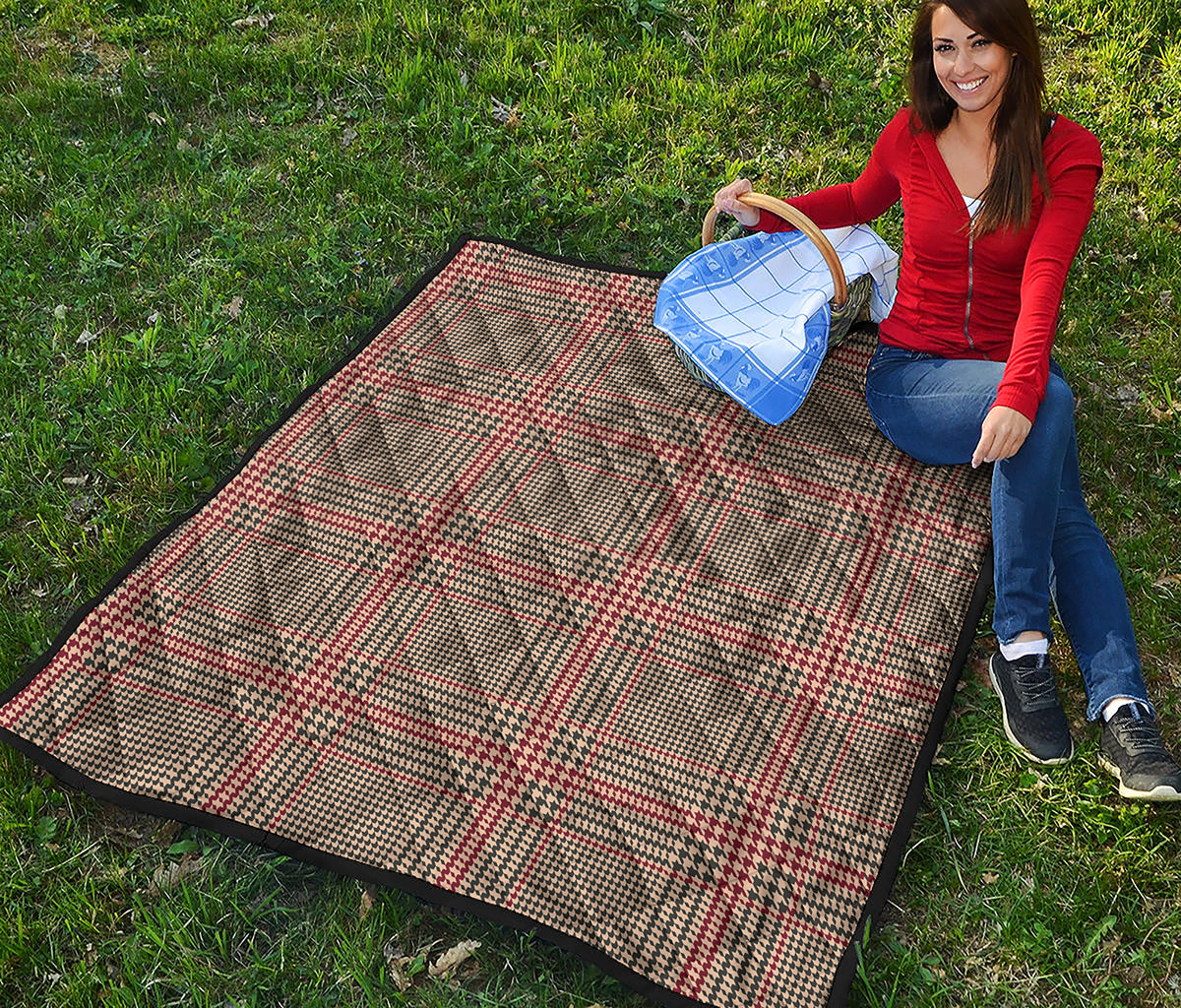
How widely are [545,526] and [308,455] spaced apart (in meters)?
0.83

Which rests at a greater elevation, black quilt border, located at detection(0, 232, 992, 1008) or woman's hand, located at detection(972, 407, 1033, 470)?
woman's hand, located at detection(972, 407, 1033, 470)

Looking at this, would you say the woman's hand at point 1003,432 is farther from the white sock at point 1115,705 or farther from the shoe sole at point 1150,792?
the shoe sole at point 1150,792

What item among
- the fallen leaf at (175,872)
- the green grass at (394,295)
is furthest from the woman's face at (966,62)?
the fallen leaf at (175,872)

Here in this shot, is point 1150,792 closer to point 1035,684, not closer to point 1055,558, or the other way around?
point 1035,684

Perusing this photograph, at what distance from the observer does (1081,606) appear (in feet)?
9.28

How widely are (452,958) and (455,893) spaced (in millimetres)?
137

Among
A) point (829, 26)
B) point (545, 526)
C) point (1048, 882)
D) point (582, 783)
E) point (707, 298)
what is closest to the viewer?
point (1048, 882)

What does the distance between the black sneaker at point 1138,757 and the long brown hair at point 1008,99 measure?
127 cm

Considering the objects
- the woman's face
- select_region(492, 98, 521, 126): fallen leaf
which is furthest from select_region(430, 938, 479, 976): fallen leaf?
select_region(492, 98, 521, 126): fallen leaf

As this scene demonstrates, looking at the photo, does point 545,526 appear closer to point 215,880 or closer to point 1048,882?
point 215,880

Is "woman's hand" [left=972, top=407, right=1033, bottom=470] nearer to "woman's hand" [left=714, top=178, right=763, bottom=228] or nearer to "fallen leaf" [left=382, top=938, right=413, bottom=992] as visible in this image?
"woman's hand" [left=714, top=178, right=763, bottom=228]

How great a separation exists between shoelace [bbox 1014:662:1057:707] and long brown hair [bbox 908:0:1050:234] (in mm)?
1140

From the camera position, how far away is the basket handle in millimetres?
3158

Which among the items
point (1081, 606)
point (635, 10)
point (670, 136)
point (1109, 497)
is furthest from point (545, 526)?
point (635, 10)
